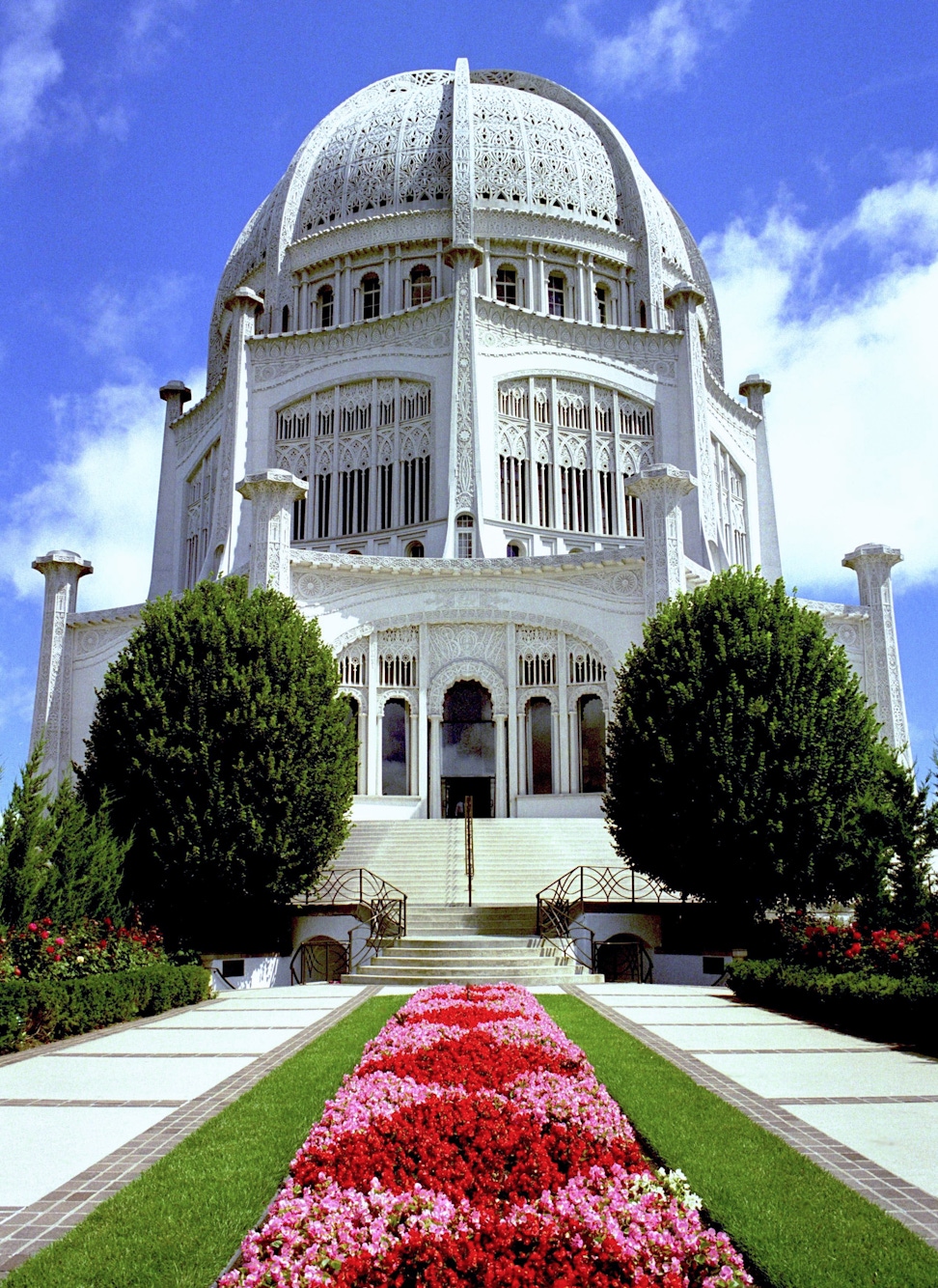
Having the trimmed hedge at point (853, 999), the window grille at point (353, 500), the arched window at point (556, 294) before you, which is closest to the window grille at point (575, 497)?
the window grille at point (353, 500)

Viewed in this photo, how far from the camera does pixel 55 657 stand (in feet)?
127

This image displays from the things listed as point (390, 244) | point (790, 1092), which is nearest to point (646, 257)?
point (390, 244)

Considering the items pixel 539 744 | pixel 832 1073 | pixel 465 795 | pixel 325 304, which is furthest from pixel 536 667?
pixel 832 1073

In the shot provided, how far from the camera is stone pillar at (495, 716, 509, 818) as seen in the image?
33.2 meters

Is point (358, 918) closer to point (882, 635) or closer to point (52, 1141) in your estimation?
point (52, 1141)

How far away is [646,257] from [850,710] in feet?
104

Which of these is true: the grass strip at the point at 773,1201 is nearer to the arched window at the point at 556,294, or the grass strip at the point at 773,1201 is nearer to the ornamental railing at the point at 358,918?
the ornamental railing at the point at 358,918

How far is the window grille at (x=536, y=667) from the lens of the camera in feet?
110

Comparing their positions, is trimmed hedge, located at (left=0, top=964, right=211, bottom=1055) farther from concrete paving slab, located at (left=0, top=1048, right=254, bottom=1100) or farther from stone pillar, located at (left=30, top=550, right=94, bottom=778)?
stone pillar, located at (left=30, top=550, right=94, bottom=778)

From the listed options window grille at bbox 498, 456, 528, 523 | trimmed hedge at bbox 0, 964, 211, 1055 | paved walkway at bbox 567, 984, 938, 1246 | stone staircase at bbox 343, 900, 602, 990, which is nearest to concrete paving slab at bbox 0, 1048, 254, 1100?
trimmed hedge at bbox 0, 964, 211, 1055

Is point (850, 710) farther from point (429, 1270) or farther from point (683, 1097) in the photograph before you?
point (429, 1270)

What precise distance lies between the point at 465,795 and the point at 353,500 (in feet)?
46.7

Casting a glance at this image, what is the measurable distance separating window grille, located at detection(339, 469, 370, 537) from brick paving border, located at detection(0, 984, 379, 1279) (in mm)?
33258

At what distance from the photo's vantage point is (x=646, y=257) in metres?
47.8
